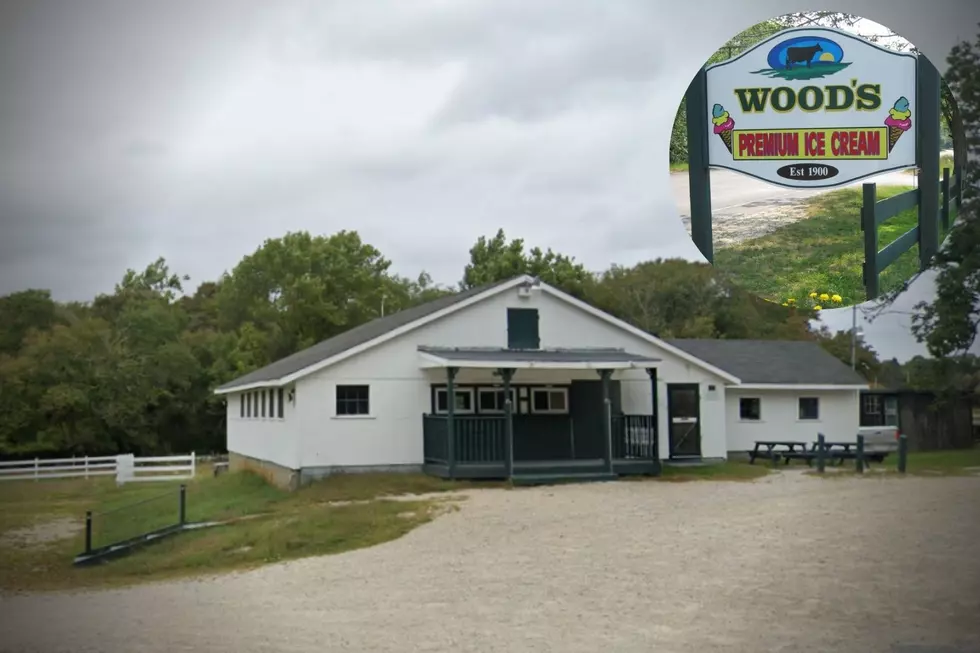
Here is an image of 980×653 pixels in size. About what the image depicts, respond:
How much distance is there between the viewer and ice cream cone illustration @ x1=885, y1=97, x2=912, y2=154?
197 inches

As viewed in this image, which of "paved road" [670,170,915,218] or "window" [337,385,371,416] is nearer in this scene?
"paved road" [670,170,915,218]

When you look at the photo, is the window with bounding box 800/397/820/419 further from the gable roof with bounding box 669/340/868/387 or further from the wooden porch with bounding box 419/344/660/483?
the wooden porch with bounding box 419/344/660/483

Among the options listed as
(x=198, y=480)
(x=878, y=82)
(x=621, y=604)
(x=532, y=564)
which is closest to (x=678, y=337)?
(x=198, y=480)

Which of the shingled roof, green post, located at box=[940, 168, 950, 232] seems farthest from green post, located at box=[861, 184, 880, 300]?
the shingled roof

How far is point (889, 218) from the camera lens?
4895 mm

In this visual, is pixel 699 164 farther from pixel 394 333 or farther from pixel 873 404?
pixel 873 404

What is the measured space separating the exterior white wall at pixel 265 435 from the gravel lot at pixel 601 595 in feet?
21.1

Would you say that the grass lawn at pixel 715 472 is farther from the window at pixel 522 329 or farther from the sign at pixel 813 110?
the sign at pixel 813 110

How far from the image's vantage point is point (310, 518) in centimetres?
1219

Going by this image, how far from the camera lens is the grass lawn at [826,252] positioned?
4875 millimetres

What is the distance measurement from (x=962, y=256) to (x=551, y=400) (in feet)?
42.8

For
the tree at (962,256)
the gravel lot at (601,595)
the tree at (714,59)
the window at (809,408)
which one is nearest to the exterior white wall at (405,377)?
the window at (809,408)

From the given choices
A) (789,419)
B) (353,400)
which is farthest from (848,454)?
(353,400)

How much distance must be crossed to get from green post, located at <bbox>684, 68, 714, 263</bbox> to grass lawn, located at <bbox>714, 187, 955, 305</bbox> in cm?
13
